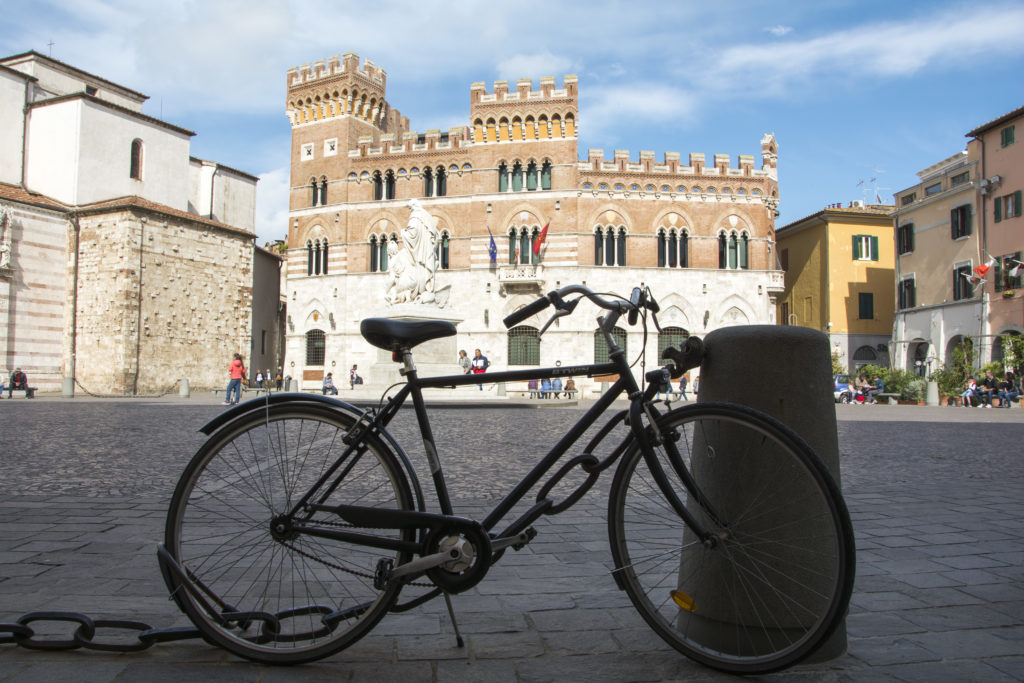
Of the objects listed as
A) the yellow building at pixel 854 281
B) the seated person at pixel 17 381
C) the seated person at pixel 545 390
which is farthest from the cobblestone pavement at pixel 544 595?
the yellow building at pixel 854 281

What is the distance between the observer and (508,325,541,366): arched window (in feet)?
131

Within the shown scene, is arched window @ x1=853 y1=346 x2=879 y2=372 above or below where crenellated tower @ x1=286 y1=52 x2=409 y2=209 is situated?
below

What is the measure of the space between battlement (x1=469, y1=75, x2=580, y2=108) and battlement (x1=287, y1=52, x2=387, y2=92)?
23.7 feet

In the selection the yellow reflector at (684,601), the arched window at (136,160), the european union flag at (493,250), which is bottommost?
the yellow reflector at (684,601)

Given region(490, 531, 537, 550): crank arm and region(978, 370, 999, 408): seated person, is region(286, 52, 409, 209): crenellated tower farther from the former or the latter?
region(490, 531, 537, 550): crank arm

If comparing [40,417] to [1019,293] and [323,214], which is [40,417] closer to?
[323,214]

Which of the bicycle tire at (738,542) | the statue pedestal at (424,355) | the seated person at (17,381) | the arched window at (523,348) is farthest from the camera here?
the arched window at (523,348)

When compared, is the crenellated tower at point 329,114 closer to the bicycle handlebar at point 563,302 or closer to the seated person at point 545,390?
the seated person at point 545,390

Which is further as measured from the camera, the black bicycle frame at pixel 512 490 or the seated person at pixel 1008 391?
the seated person at pixel 1008 391

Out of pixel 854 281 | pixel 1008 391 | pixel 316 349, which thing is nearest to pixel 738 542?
pixel 1008 391

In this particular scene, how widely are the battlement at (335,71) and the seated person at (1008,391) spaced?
121ft

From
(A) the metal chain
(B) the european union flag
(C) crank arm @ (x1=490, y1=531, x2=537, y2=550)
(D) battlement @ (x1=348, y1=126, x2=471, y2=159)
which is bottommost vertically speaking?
(A) the metal chain

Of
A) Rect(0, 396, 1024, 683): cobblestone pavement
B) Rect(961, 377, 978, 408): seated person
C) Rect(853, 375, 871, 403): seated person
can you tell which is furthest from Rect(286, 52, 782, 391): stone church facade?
Rect(0, 396, 1024, 683): cobblestone pavement

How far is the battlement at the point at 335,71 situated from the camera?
44725 mm
